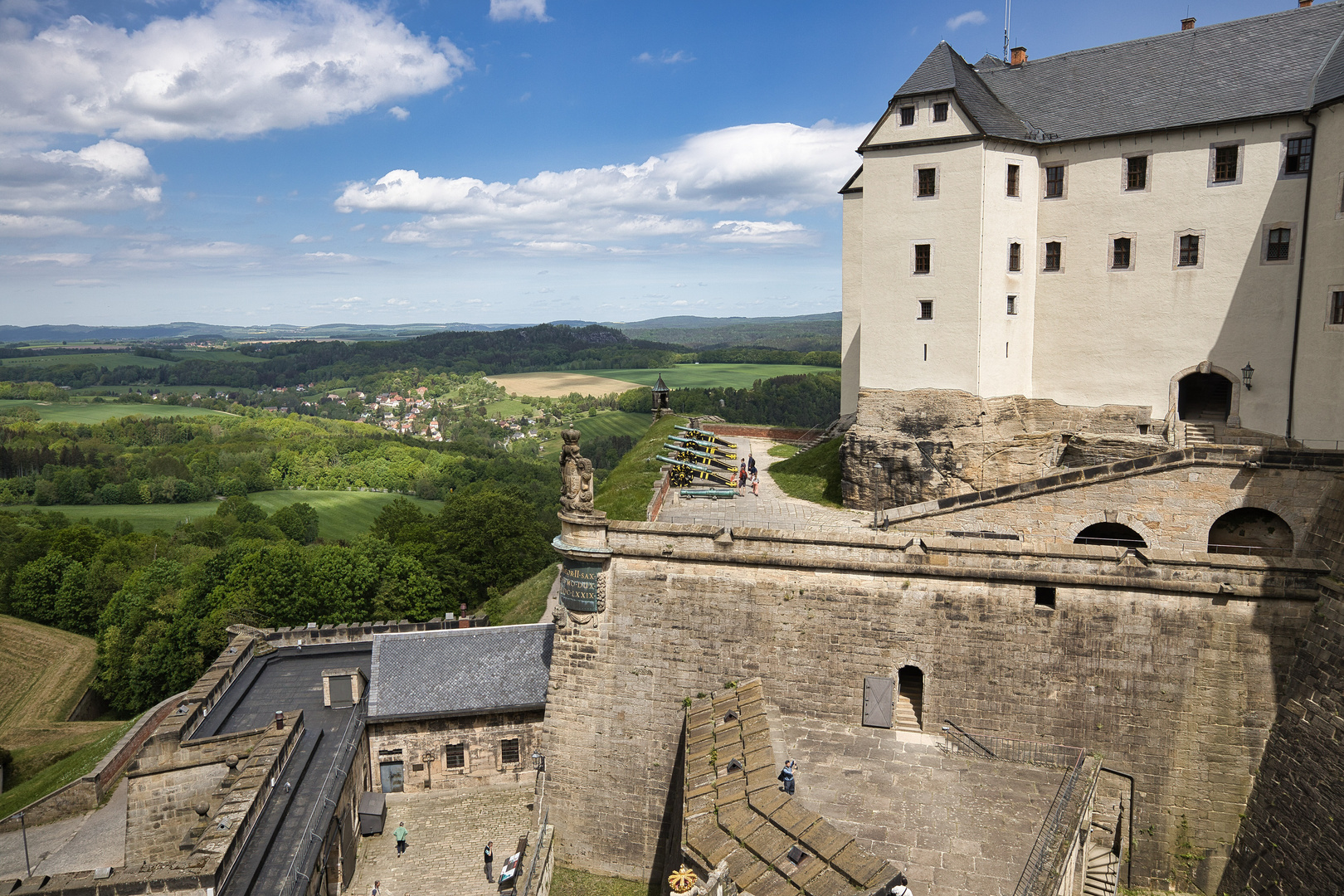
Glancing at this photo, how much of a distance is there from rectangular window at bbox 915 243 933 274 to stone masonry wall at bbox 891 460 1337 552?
9.87 metres

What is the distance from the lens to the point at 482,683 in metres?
29.4

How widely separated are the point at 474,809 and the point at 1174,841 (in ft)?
68.4

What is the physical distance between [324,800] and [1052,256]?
3247 centimetres

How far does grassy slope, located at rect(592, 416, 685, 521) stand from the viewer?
3531cm

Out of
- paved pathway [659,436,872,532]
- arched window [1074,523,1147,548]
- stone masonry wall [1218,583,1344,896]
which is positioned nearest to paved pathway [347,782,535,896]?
paved pathway [659,436,872,532]

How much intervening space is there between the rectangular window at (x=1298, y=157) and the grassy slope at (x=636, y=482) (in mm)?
25116

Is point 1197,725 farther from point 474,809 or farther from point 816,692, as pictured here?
point 474,809

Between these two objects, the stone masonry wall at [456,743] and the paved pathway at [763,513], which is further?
the stone masonry wall at [456,743]

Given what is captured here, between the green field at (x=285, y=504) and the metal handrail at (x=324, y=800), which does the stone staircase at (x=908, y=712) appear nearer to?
the metal handrail at (x=324, y=800)

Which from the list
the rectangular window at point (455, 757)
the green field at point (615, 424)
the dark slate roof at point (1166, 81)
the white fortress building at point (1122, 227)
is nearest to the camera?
the white fortress building at point (1122, 227)

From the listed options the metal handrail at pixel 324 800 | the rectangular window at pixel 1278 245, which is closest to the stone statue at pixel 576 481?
the metal handrail at pixel 324 800

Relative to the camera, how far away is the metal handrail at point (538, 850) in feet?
66.7

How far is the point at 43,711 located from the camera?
52.9 m

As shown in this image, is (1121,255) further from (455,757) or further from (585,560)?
(455,757)
